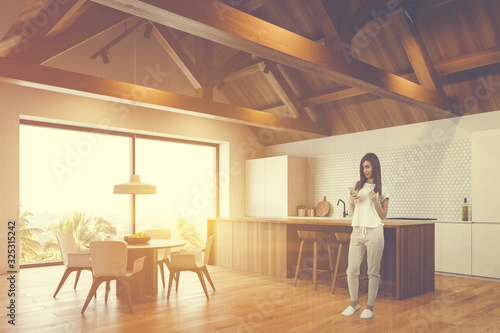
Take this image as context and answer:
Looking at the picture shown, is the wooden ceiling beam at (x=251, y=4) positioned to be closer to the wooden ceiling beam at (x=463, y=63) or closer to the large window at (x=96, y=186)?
the wooden ceiling beam at (x=463, y=63)

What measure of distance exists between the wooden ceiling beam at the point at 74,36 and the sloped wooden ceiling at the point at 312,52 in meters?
0.01

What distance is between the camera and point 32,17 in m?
4.82

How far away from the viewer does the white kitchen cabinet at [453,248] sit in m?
5.44

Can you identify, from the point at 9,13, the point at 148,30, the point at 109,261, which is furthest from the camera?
the point at 148,30

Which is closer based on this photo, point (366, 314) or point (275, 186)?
point (366, 314)

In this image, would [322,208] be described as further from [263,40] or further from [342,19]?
[263,40]

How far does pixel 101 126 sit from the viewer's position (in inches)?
265

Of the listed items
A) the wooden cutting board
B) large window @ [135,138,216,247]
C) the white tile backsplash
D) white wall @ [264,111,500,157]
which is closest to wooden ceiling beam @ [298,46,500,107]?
white wall @ [264,111,500,157]

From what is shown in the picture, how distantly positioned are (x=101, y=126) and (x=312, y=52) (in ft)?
14.0

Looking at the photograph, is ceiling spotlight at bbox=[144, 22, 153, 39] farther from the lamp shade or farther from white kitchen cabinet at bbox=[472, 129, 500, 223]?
white kitchen cabinet at bbox=[472, 129, 500, 223]

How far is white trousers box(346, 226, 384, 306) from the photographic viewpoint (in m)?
3.47

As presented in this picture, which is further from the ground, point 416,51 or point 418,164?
point 416,51

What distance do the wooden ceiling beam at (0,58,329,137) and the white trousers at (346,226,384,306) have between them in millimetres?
3358

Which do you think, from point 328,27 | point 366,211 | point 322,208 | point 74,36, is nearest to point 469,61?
point 328,27
